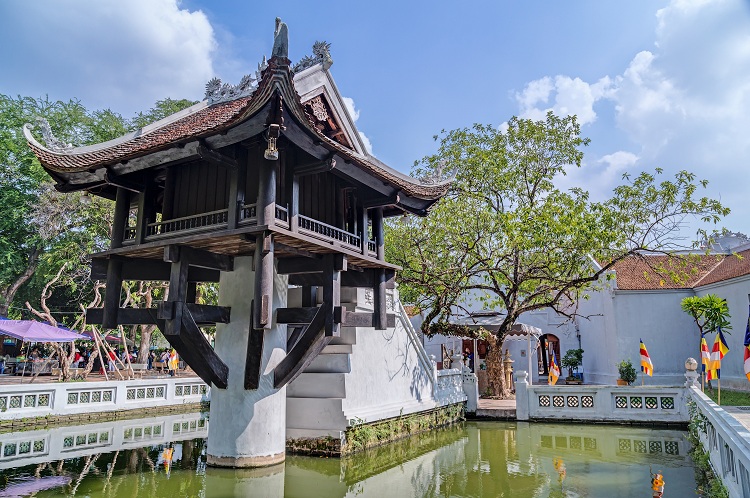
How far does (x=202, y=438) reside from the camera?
11617mm

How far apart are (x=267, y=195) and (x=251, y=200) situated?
1047mm

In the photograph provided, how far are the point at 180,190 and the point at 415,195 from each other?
13.7 ft

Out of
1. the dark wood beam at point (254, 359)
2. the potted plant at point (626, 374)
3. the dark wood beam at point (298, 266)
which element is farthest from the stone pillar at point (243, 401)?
the potted plant at point (626, 374)

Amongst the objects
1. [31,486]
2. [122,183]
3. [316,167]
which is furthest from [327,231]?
[31,486]

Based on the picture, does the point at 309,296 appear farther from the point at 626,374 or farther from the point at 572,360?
the point at 572,360

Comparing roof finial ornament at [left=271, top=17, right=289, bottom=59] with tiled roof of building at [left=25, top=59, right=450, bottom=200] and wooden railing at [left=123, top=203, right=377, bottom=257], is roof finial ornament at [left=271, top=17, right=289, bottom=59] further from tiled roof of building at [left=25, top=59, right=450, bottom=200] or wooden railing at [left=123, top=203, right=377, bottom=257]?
wooden railing at [left=123, top=203, right=377, bottom=257]

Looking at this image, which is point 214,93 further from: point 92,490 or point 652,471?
point 652,471

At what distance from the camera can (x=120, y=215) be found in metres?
8.70

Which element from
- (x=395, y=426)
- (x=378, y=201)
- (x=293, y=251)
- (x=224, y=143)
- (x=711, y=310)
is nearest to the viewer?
(x=224, y=143)

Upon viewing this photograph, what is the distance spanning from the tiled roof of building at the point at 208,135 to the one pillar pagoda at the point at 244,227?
32 mm

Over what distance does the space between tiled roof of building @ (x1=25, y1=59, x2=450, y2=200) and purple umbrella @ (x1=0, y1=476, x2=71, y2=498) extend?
4.67 m

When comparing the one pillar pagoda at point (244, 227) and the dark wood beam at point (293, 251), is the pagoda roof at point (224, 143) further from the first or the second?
the dark wood beam at point (293, 251)

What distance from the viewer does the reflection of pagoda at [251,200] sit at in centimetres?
702

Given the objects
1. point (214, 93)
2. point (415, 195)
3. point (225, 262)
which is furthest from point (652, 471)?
point (214, 93)
